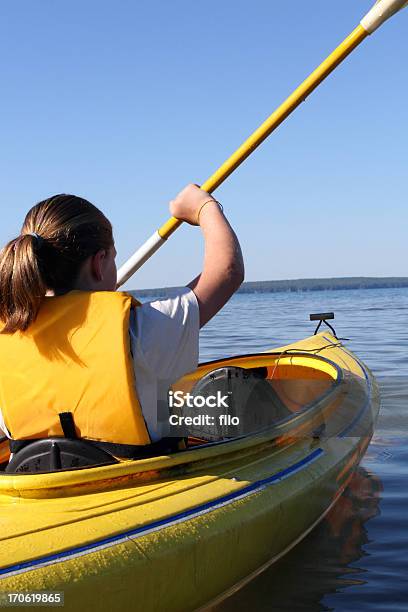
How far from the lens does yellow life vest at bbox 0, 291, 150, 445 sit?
7.30 ft

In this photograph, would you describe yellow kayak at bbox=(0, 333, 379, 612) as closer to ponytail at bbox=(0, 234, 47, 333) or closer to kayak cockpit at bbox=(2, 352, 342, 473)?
kayak cockpit at bbox=(2, 352, 342, 473)

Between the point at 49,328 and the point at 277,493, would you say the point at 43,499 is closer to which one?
the point at 49,328

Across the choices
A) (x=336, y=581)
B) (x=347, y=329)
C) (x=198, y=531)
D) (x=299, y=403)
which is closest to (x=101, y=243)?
(x=198, y=531)

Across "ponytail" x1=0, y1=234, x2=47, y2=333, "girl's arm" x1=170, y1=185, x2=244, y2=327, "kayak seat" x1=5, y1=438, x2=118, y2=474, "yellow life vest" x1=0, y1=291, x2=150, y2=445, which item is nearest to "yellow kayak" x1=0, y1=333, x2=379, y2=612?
"kayak seat" x1=5, y1=438, x2=118, y2=474

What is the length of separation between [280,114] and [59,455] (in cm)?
225

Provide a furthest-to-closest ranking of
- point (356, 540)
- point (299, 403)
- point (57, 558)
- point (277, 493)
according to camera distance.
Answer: point (299, 403), point (356, 540), point (277, 493), point (57, 558)

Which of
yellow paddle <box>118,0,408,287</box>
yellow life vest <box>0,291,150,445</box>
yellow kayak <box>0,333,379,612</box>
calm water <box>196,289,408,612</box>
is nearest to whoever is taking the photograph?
yellow kayak <box>0,333,379,612</box>

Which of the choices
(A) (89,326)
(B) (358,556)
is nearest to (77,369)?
(A) (89,326)

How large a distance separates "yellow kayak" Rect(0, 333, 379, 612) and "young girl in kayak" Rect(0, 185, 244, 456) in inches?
7.4

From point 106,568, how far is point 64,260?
3.13ft

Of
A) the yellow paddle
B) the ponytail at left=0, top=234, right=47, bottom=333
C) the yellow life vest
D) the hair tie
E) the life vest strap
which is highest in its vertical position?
the yellow paddle

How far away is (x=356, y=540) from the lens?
3.86 metres

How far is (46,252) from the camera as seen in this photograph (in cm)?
223

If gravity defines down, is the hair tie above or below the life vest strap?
above
